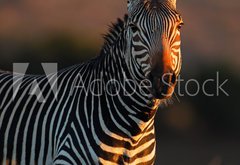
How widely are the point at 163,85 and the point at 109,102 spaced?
989 mm

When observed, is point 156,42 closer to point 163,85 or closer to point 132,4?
point 163,85

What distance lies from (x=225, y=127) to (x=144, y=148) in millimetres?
16710

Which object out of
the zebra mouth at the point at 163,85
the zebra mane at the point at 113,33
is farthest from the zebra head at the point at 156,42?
the zebra mane at the point at 113,33

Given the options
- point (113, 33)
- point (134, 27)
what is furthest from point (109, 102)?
point (134, 27)

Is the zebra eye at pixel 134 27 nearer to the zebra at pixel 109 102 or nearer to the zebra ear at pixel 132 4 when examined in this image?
the zebra at pixel 109 102

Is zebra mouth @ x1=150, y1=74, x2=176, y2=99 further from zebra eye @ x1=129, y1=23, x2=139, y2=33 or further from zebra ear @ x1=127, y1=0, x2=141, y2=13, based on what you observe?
zebra ear @ x1=127, y1=0, x2=141, y2=13

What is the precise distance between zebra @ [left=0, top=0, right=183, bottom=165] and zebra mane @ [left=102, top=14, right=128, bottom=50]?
11 millimetres

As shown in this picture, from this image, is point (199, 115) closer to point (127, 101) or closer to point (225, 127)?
point (225, 127)

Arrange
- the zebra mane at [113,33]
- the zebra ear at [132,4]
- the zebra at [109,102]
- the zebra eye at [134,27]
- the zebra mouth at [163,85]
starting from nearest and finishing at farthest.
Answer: the zebra mouth at [163,85] → the zebra at [109,102] → the zebra eye at [134,27] → the zebra ear at [132,4] → the zebra mane at [113,33]

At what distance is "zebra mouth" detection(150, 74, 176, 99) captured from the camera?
21.1 feet

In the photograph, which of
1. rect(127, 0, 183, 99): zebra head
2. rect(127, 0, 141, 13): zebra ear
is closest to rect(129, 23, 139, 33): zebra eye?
rect(127, 0, 183, 99): zebra head

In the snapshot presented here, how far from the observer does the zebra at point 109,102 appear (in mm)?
6699

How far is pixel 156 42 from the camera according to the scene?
21.7 feet

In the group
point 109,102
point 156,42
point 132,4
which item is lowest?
point 109,102
